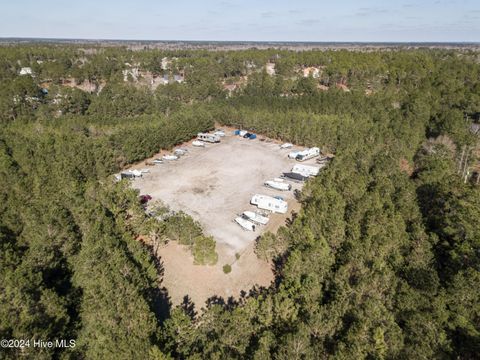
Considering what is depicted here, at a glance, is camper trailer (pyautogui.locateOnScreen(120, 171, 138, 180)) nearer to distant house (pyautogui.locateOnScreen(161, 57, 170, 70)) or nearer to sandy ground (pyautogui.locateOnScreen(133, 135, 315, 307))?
sandy ground (pyautogui.locateOnScreen(133, 135, 315, 307))

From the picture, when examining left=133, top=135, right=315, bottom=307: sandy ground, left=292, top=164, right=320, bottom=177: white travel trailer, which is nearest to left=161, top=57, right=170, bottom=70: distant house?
left=133, top=135, right=315, bottom=307: sandy ground

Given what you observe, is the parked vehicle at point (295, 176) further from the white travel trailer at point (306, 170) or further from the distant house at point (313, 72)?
the distant house at point (313, 72)

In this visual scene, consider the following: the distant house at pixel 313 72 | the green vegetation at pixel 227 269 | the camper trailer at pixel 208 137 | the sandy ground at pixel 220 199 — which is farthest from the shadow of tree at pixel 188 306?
the distant house at pixel 313 72

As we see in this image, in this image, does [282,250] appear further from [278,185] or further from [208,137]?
[208,137]

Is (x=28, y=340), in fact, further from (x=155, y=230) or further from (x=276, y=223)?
(x=276, y=223)

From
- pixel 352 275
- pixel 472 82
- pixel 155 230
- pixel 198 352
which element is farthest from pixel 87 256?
pixel 472 82

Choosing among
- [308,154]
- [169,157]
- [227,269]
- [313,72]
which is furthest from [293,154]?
[313,72]

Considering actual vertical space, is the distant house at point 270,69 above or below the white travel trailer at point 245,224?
above
